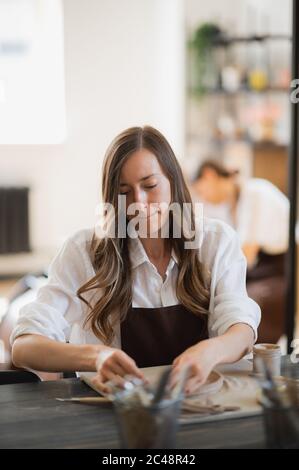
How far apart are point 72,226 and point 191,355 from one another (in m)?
3.57

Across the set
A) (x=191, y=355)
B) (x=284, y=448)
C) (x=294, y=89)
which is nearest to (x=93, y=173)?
(x=294, y=89)

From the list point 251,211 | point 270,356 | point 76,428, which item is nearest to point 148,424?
point 76,428

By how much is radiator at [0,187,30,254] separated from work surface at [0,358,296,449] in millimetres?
3798

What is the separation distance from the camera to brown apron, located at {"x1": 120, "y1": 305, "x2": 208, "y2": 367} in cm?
137

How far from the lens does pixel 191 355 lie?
110 centimetres

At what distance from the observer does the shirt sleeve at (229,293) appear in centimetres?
131

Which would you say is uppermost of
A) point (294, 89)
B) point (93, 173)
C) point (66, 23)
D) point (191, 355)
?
point (66, 23)

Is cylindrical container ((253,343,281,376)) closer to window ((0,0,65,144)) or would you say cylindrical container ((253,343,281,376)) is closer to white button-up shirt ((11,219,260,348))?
white button-up shirt ((11,219,260,348))

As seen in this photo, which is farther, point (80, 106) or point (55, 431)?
point (80, 106)

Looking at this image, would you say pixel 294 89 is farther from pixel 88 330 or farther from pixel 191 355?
pixel 191 355

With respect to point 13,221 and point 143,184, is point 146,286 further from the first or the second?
point 13,221

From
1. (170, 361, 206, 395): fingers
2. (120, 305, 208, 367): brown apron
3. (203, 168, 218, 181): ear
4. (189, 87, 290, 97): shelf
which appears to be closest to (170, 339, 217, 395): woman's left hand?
(170, 361, 206, 395): fingers

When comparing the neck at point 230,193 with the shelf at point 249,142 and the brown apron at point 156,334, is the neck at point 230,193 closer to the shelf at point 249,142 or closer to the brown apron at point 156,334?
the shelf at point 249,142
